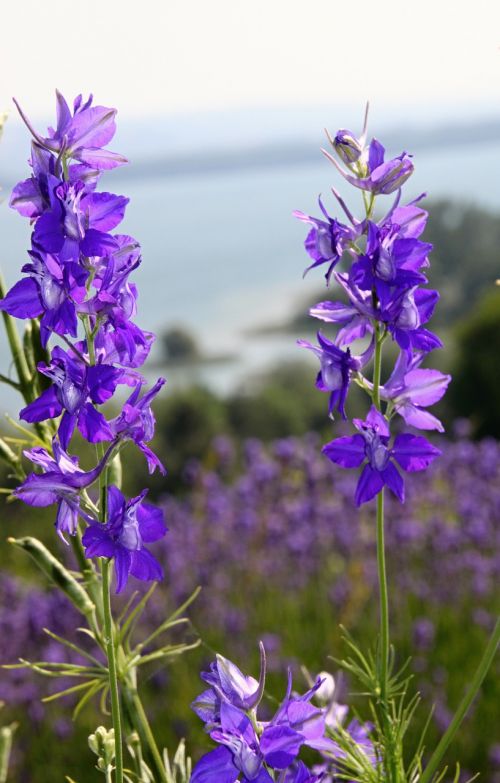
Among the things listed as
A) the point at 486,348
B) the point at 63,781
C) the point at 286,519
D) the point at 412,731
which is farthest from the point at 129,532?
the point at 486,348

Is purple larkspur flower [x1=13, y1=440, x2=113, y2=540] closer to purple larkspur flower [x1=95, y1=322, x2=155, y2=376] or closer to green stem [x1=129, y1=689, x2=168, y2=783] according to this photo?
purple larkspur flower [x1=95, y1=322, x2=155, y2=376]

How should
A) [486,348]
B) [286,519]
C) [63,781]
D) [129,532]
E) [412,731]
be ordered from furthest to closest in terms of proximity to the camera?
[486,348]
[286,519]
[63,781]
[412,731]
[129,532]

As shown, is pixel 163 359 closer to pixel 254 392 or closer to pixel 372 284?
pixel 254 392

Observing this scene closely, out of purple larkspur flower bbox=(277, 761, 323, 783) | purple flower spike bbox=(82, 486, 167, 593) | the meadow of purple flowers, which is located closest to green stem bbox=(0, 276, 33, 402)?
purple flower spike bbox=(82, 486, 167, 593)

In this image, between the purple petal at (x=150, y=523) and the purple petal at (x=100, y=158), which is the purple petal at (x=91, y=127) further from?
the purple petal at (x=150, y=523)

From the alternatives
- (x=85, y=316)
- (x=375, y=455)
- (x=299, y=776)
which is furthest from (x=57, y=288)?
(x=299, y=776)

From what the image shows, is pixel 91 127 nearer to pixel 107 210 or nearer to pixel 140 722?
pixel 107 210
